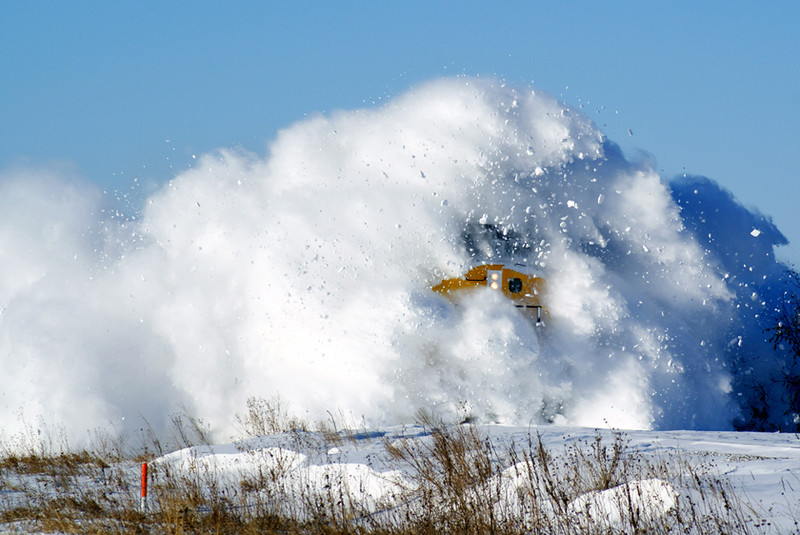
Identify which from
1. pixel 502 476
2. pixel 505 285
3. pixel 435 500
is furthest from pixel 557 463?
pixel 505 285

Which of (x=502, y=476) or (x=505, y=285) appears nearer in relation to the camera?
(x=502, y=476)

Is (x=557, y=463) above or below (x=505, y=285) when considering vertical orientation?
below

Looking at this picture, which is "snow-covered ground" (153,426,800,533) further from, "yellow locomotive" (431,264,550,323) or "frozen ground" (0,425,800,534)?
"yellow locomotive" (431,264,550,323)

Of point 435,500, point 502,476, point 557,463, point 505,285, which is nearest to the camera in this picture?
point 435,500

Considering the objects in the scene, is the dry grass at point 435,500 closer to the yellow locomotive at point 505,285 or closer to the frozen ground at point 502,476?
the frozen ground at point 502,476

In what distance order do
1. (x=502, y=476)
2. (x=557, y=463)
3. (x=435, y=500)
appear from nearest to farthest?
(x=435, y=500), (x=502, y=476), (x=557, y=463)

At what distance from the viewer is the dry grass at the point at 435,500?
19.3 ft

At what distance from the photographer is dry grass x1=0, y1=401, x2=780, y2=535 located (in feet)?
19.3

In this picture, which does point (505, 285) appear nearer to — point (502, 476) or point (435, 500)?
point (502, 476)

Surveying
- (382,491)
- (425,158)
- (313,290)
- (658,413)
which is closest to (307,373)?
(313,290)

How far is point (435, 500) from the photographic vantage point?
7.15m

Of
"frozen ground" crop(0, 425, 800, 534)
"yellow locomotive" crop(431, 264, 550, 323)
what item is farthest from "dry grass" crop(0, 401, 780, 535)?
"yellow locomotive" crop(431, 264, 550, 323)

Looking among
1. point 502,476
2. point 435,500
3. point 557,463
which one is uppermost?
point 557,463

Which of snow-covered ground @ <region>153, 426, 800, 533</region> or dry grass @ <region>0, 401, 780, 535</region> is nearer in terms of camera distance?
dry grass @ <region>0, 401, 780, 535</region>
